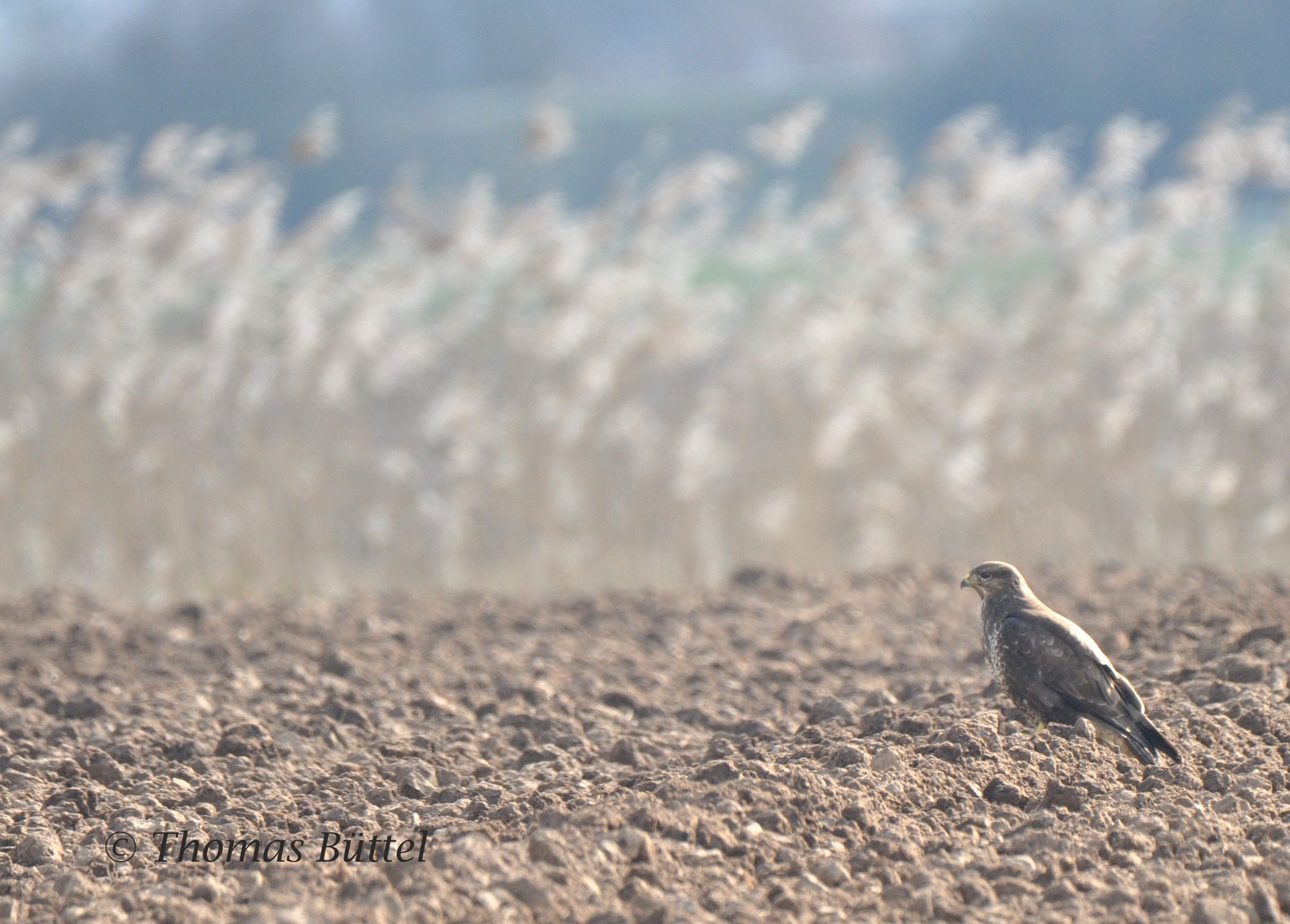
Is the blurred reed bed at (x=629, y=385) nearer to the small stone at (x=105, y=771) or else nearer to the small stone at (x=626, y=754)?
the small stone at (x=105, y=771)

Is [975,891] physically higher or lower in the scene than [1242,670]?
lower

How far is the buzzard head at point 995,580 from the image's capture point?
11.2 feet

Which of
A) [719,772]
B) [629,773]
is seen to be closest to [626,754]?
[629,773]

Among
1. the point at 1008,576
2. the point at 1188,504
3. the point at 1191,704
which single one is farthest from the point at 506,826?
the point at 1188,504

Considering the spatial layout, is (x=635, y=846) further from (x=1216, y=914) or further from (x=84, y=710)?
(x=84, y=710)

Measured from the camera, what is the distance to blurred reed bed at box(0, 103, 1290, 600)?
22.3 feet

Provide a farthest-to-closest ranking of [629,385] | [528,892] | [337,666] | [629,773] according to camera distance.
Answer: [629,385], [337,666], [629,773], [528,892]

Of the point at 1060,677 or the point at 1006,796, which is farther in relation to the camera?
the point at 1060,677

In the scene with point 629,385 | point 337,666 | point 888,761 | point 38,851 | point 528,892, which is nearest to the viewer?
point 528,892

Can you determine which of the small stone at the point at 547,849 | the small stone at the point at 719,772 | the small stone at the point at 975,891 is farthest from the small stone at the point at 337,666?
the small stone at the point at 975,891

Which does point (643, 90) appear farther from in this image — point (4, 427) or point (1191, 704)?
point (1191, 704)

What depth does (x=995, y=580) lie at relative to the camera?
3.44 m

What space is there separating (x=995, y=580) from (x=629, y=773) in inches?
38.2

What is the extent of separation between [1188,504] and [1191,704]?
4.10m
